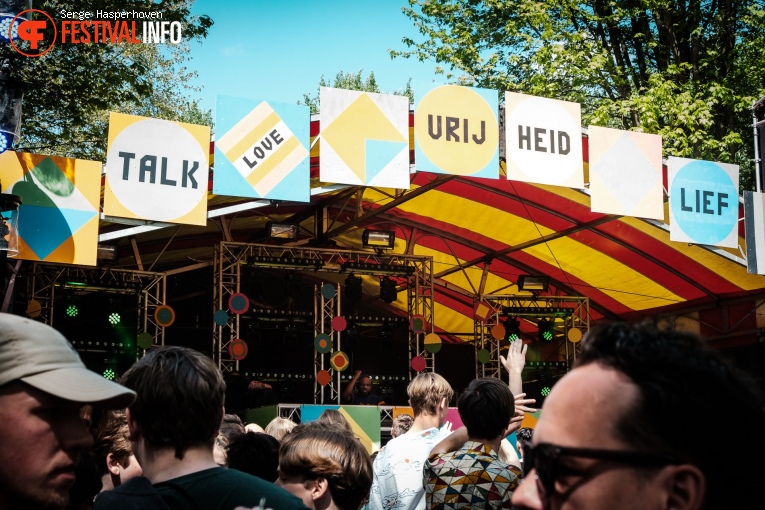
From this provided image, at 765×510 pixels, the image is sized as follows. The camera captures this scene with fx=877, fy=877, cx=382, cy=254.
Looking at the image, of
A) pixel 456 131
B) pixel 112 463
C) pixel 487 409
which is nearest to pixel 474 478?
pixel 487 409

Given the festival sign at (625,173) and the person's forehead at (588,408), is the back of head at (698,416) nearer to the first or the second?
the person's forehead at (588,408)

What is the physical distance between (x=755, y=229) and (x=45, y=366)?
9752 mm

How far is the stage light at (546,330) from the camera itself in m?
16.0

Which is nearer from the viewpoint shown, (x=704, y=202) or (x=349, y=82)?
(x=704, y=202)

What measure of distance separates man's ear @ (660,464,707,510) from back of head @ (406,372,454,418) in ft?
9.95

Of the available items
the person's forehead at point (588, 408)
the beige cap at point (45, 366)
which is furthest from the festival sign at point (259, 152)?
the person's forehead at point (588, 408)

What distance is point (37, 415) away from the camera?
1646mm

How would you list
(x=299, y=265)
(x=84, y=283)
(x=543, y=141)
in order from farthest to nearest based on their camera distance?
(x=299, y=265) → (x=84, y=283) → (x=543, y=141)

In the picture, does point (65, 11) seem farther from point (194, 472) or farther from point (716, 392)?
point (716, 392)

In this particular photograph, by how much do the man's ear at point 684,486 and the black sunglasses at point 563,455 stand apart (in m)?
0.01

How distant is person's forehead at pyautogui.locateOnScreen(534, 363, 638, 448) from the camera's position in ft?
4.05

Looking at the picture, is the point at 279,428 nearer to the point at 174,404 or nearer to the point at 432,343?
the point at 174,404

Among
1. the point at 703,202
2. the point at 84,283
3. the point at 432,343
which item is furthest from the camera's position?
the point at 432,343

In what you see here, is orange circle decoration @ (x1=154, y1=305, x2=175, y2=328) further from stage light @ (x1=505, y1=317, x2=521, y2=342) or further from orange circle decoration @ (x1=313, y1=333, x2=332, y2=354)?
stage light @ (x1=505, y1=317, x2=521, y2=342)
